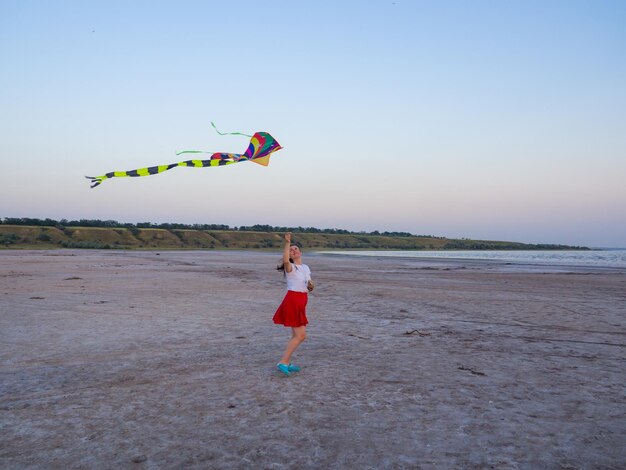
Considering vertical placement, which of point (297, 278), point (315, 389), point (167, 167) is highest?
point (167, 167)

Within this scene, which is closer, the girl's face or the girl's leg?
the girl's leg

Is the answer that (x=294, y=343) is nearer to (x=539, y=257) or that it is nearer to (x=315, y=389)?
(x=315, y=389)

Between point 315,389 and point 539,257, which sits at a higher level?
point 539,257

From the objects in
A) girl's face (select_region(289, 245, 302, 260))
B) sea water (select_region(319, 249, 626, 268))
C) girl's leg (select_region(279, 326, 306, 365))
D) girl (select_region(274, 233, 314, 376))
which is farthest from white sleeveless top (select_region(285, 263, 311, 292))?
sea water (select_region(319, 249, 626, 268))

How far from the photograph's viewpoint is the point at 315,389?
6098mm

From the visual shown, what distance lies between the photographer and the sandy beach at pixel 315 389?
4266 mm

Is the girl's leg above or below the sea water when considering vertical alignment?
below

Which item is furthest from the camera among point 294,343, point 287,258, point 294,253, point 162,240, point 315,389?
point 162,240

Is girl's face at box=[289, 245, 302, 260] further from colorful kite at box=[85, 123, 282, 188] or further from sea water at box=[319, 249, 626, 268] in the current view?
sea water at box=[319, 249, 626, 268]

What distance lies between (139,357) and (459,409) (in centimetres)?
493

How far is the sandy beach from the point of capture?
4266mm

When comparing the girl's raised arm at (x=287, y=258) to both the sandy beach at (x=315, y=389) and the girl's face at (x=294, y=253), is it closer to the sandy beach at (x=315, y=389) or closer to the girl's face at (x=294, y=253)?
the girl's face at (x=294, y=253)

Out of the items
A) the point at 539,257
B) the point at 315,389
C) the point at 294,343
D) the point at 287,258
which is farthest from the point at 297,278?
the point at 539,257

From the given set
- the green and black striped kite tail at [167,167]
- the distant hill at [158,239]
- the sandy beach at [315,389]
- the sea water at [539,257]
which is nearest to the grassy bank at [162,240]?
the distant hill at [158,239]
